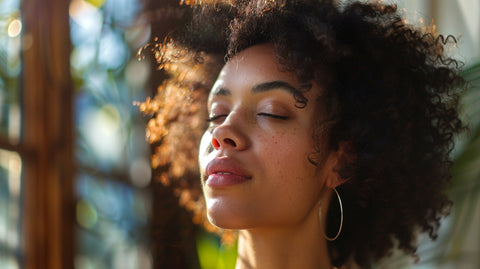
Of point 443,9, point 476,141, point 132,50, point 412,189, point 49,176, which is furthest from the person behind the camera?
point 443,9

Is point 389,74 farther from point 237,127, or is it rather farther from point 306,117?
point 237,127

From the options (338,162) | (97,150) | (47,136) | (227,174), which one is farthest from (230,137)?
(97,150)

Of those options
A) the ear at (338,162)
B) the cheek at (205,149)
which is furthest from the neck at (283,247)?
the cheek at (205,149)

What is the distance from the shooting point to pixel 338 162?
4.07 feet

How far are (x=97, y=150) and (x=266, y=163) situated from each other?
3.34ft

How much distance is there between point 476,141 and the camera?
161 cm

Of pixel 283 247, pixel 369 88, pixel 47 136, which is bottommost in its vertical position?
pixel 283 247

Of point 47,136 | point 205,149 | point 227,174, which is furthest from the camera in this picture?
point 47,136

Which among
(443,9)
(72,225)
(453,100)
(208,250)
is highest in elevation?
(443,9)

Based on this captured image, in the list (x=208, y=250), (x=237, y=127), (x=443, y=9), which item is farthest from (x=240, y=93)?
(x=443, y=9)

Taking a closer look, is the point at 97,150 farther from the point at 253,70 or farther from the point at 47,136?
the point at 253,70

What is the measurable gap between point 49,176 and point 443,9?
179 centimetres

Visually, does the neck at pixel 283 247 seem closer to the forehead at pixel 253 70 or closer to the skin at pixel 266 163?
the skin at pixel 266 163

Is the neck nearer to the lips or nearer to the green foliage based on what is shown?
the lips
